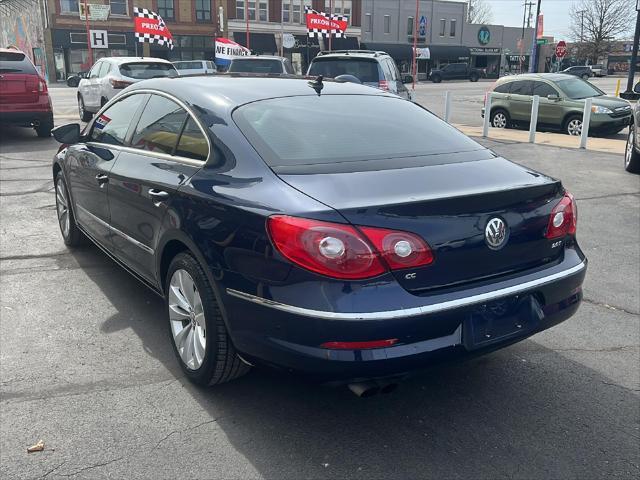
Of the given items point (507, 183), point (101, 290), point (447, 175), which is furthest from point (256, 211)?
point (101, 290)

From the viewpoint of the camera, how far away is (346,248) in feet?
8.17

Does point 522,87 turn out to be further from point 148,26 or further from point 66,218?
point 148,26

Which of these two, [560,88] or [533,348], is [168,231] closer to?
[533,348]

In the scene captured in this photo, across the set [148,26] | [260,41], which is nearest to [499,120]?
[148,26]

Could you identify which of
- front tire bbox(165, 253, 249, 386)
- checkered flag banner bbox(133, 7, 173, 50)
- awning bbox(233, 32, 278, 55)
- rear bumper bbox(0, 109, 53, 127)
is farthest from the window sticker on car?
awning bbox(233, 32, 278, 55)

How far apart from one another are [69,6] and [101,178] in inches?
1909

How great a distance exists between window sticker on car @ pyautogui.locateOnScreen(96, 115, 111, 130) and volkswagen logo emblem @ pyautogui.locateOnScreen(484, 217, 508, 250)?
3082 millimetres

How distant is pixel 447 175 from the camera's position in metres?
→ 2.99

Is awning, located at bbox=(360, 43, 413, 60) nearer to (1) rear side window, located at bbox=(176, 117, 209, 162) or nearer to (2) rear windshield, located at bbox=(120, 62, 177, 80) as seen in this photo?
(2) rear windshield, located at bbox=(120, 62, 177, 80)

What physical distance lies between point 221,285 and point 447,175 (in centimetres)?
119

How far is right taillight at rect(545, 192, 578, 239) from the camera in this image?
3060 mm

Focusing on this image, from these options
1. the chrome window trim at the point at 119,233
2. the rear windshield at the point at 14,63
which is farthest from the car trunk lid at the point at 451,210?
the rear windshield at the point at 14,63

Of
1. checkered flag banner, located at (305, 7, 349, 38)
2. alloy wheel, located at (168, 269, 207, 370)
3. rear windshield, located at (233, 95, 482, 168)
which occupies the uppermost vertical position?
checkered flag banner, located at (305, 7, 349, 38)

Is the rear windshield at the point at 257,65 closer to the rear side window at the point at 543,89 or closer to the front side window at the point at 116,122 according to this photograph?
the rear side window at the point at 543,89
